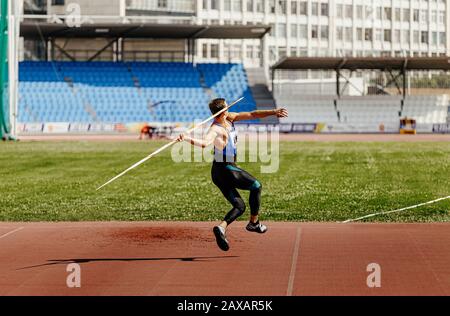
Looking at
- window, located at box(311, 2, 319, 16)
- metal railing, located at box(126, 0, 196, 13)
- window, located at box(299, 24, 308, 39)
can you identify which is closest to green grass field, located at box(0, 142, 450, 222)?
metal railing, located at box(126, 0, 196, 13)

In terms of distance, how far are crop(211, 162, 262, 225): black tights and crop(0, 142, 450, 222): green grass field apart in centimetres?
426

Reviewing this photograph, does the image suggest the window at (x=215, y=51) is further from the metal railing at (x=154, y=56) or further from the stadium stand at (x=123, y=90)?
the stadium stand at (x=123, y=90)

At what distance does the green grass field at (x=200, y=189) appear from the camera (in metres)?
15.4

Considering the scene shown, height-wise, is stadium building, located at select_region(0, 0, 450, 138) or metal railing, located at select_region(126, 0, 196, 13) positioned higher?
metal railing, located at select_region(126, 0, 196, 13)

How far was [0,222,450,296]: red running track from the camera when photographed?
8383 mm

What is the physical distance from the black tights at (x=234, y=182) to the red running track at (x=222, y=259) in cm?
65

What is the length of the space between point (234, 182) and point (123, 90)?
59462 mm

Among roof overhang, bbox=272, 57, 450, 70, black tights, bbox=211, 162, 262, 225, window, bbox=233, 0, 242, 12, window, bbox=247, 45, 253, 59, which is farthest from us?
window, bbox=233, 0, 242, 12

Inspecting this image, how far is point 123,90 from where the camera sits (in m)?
68.8

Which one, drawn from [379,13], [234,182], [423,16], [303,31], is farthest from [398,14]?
[234,182]

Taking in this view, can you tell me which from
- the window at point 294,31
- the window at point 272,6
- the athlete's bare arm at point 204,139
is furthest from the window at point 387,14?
the athlete's bare arm at point 204,139

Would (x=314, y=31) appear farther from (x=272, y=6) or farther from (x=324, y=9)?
(x=272, y=6)

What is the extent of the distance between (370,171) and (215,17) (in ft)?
249

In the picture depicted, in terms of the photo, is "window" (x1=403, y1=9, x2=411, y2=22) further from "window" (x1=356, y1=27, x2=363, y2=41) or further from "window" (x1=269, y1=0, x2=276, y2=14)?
"window" (x1=269, y1=0, x2=276, y2=14)
